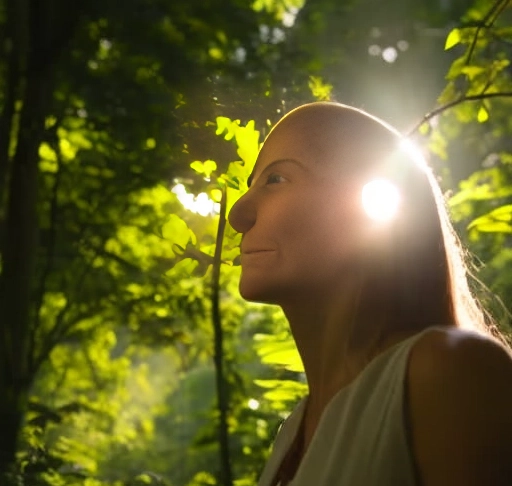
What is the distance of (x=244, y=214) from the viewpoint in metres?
0.85

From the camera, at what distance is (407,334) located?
721 millimetres

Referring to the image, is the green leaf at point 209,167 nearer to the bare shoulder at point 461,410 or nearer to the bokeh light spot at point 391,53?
the bare shoulder at point 461,410

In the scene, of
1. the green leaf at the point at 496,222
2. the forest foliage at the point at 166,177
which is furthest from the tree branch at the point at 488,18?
the green leaf at the point at 496,222

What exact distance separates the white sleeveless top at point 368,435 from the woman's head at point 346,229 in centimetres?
9

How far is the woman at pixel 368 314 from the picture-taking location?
23.0 inches

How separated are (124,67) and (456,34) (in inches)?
53.4

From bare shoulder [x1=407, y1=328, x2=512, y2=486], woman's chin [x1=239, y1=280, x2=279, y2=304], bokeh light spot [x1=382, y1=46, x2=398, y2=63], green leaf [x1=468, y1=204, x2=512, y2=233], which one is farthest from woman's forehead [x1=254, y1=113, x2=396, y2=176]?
bokeh light spot [x1=382, y1=46, x2=398, y2=63]

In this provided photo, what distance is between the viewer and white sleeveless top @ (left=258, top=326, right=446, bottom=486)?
596mm

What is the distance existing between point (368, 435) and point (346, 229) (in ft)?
0.79

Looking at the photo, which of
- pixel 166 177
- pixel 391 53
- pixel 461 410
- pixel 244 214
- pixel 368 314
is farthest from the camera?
pixel 391 53

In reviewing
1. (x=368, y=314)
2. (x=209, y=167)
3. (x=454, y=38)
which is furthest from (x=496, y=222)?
(x=368, y=314)

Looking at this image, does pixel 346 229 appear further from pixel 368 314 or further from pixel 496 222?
pixel 496 222

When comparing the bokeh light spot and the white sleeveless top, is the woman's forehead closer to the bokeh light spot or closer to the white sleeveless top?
the white sleeveless top

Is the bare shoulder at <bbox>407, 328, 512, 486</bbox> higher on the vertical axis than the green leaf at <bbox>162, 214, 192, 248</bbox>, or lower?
lower
